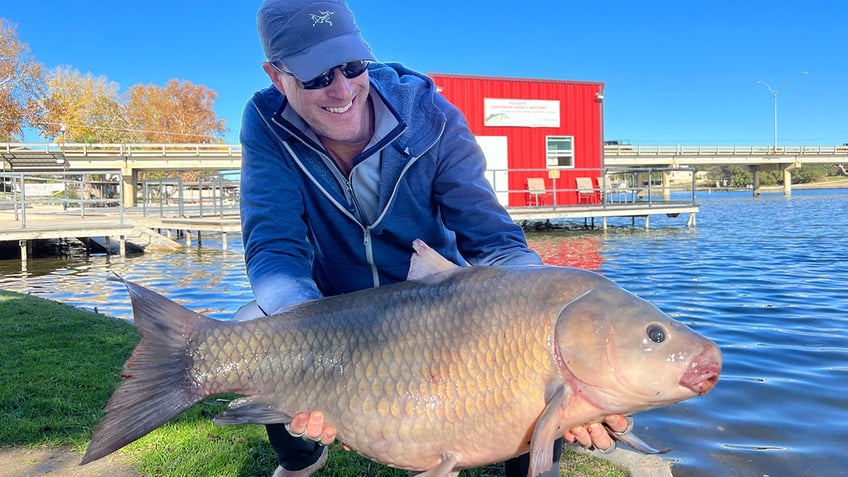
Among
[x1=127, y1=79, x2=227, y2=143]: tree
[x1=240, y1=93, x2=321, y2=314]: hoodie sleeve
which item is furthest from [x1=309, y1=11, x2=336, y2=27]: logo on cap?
[x1=127, y1=79, x2=227, y2=143]: tree

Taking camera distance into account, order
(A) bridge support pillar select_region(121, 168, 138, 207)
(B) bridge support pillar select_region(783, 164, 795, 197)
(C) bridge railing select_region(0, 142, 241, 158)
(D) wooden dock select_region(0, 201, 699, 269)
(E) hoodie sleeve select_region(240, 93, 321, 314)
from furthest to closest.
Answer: (B) bridge support pillar select_region(783, 164, 795, 197), (A) bridge support pillar select_region(121, 168, 138, 207), (C) bridge railing select_region(0, 142, 241, 158), (D) wooden dock select_region(0, 201, 699, 269), (E) hoodie sleeve select_region(240, 93, 321, 314)

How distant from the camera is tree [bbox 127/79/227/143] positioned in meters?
67.2

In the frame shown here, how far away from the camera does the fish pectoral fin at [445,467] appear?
189cm

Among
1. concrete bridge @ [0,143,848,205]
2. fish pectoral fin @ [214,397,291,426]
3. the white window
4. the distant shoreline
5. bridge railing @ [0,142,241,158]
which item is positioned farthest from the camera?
the distant shoreline

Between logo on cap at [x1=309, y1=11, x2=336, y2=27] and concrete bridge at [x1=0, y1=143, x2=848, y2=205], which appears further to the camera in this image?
concrete bridge at [x1=0, y1=143, x2=848, y2=205]

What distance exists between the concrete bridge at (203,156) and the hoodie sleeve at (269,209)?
3060cm

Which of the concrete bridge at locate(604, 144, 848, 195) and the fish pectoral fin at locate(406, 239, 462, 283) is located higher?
the concrete bridge at locate(604, 144, 848, 195)

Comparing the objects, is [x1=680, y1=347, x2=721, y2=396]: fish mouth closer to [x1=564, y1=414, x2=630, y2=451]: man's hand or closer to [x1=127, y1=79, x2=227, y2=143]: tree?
[x1=564, y1=414, x2=630, y2=451]: man's hand

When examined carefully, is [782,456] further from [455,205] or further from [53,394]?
[53,394]

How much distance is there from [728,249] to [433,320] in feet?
50.7

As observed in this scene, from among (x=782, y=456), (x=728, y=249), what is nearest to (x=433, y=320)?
(x=782, y=456)

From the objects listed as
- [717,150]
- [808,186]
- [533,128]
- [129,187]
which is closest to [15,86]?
[129,187]

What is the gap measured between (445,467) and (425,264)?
0.63 meters

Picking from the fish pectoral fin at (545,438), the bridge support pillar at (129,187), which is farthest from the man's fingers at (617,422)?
the bridge support pillar at (129,187)
